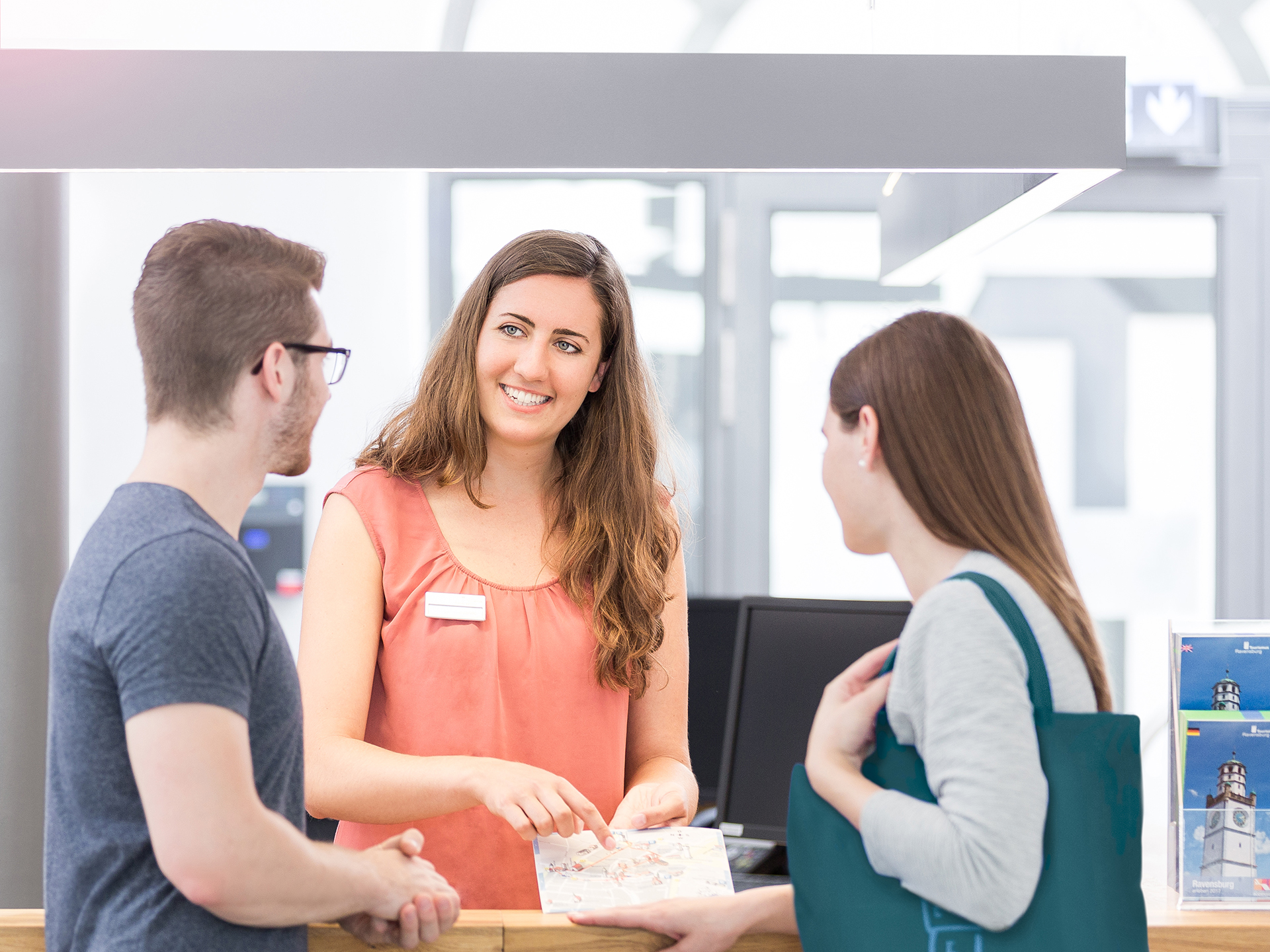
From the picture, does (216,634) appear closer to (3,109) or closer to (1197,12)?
(3,109)

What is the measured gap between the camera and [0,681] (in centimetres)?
192

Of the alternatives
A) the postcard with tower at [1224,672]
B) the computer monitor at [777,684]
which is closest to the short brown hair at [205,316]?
the postcard with tower at [1224,672]

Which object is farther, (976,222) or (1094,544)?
(1094,544)

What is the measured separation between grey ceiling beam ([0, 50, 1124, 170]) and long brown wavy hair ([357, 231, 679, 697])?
55cm

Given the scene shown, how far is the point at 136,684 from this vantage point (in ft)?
2.52

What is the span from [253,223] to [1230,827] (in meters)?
3.38

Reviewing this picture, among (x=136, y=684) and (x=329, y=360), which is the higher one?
(x=329, y=360)

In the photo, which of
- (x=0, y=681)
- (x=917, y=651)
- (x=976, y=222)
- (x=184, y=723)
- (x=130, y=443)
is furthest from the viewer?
(x=130, y=443)

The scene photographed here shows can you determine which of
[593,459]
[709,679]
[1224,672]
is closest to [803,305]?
[709,679]

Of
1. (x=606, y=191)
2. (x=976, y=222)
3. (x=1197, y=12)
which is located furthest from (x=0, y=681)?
(x=1197, y=12)

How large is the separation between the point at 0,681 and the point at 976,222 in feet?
6.13

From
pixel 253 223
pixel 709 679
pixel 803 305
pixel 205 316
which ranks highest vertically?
pixel 253 223

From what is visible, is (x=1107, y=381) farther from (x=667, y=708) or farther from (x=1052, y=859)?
(x=1052, y=859)

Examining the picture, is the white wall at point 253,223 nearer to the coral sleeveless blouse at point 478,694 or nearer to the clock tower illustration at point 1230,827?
the coral sleeveless blouse at point 478,694
